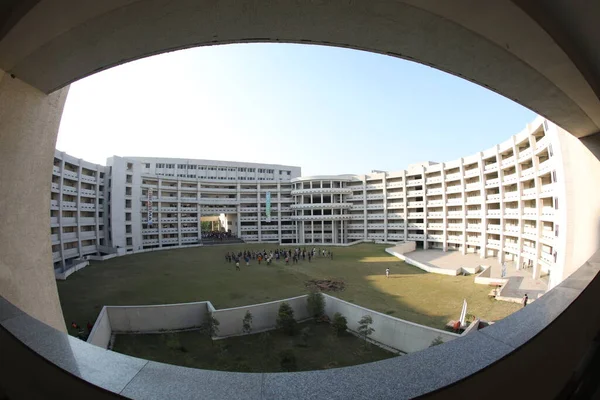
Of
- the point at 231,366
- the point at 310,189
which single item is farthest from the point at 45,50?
the point at 310,189

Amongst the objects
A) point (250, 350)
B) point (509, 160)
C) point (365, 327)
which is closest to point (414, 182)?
point (509, 160)

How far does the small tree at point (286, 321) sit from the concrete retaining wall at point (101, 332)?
24.7ft

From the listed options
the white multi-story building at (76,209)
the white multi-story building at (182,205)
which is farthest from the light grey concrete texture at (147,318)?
the white multi-story building at (182,205)

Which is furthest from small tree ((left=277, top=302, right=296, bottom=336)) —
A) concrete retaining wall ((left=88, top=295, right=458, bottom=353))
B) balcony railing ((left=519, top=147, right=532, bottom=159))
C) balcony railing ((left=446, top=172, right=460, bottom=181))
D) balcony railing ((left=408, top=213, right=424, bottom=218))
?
balcony railing ((left=408, top=213, right=424, bottom=218))

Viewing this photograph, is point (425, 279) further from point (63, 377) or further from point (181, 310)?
point (63, 377)

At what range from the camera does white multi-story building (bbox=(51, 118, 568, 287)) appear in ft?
84.0

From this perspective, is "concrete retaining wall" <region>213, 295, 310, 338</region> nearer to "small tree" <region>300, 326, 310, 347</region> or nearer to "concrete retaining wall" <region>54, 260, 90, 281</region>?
"small tree" <region>300, 326, 310, 347</region>

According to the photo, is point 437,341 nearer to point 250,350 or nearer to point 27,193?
point 250,350

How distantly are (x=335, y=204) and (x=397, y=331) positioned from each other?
112 ft

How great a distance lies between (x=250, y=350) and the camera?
1191 centimetres

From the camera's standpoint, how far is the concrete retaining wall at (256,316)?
13.3m

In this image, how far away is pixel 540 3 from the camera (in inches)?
77.5

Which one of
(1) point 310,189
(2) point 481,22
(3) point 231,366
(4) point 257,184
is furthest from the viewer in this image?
(4) point 257,184

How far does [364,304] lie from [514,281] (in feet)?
42.6
